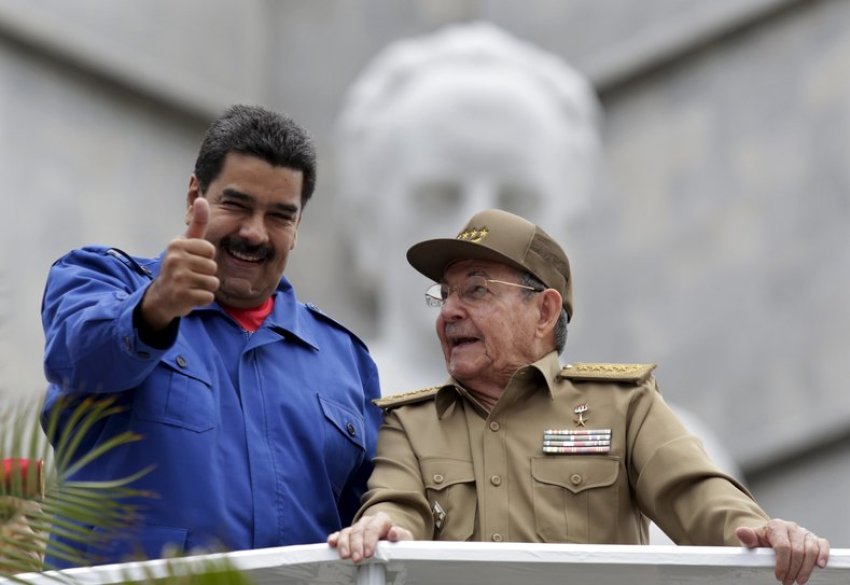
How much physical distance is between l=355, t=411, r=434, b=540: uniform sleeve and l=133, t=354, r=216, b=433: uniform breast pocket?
0.99ft

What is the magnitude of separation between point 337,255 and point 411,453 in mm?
6643

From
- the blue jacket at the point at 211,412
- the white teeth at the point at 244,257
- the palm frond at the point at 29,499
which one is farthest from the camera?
the white teeth at the point at 244,257

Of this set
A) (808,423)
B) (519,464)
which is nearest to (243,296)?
(519,464)

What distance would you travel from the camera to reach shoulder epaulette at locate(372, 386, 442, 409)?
193 inches

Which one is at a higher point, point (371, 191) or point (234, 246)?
point (371, 191)

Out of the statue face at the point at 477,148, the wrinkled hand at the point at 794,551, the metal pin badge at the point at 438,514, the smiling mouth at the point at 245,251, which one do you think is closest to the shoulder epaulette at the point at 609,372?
the metal pin badge at the point at 438,514

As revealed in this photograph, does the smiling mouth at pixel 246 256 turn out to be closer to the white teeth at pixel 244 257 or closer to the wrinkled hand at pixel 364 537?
the white teeth at pixel 244 257

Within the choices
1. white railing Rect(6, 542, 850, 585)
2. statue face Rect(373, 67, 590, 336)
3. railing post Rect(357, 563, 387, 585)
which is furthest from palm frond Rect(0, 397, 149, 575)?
statue face Rect(373, 67, 590, 336)

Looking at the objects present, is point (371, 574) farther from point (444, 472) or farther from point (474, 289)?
point (474, 289)

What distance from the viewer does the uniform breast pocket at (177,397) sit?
15.2 ft

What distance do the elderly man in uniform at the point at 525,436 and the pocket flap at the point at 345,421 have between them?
1.4 inches

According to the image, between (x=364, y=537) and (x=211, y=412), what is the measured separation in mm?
698

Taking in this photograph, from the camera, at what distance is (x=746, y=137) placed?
Answer: 11.1 m

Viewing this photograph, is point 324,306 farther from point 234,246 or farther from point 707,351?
point 234,246
